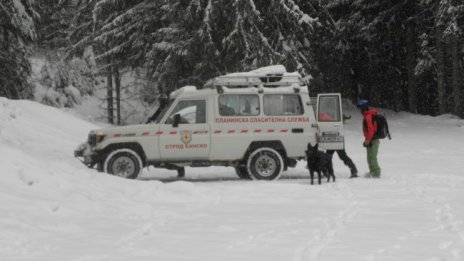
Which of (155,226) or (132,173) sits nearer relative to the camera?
(155,226)

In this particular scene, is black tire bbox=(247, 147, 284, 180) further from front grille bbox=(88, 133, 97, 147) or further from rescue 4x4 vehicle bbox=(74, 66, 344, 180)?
front grille bbox=(88, 133, 97, 147)

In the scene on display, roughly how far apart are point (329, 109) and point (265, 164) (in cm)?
197

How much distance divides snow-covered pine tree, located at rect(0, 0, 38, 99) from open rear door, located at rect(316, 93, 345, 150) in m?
13.0

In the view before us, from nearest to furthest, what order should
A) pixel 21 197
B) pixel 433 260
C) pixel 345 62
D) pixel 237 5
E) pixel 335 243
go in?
pixel 433 260 < pixel 335 243 < pixel 21 197 < pixel 237 5 < pixel 345 62

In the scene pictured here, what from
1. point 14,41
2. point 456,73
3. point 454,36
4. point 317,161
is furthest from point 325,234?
point 456,73

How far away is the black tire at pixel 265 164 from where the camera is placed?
595 inches

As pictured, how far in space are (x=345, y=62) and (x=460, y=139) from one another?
32.4ft

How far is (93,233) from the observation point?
8.45m

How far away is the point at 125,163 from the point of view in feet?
48.4

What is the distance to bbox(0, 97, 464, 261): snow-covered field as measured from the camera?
7.35 m

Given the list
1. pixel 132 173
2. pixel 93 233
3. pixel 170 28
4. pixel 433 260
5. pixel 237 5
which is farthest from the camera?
pixel 170 28

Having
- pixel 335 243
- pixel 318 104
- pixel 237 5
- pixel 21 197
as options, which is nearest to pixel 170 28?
pixel 237 5

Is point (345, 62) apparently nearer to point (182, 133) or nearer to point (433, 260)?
point (182, 133)

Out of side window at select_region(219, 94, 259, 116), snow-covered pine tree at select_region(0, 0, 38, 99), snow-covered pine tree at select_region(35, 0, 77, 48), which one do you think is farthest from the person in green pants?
snow-covered pine tree at select_region(35, 0, 77, 48)
